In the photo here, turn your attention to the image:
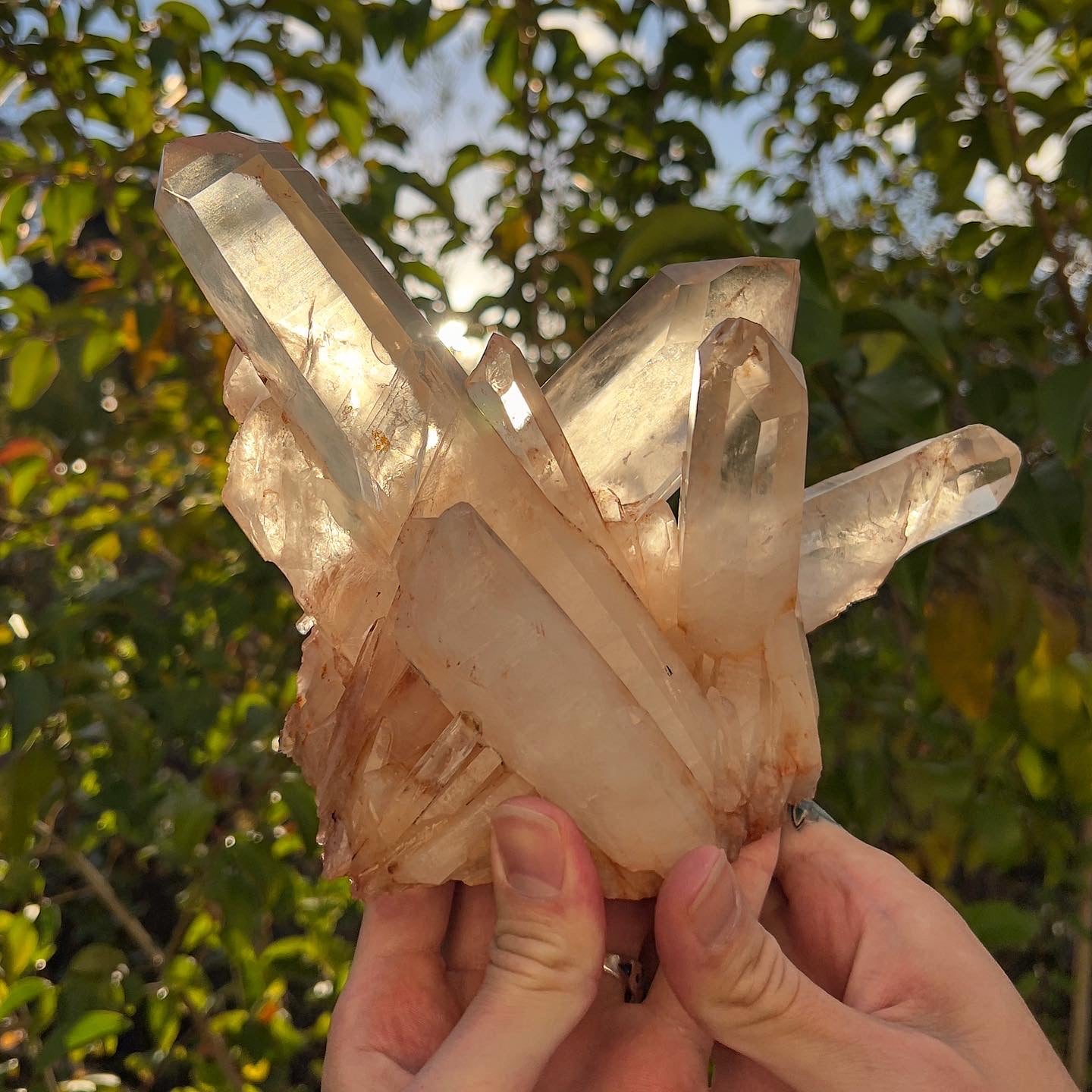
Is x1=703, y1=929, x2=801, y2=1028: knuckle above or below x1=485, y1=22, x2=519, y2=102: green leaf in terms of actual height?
below

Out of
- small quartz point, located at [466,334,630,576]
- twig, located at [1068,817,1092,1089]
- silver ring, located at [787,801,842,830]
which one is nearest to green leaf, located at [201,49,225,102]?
small quartz point, located at [466,334,630,576]

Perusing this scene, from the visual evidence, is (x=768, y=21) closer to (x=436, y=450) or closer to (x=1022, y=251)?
(x=1022, y=251)

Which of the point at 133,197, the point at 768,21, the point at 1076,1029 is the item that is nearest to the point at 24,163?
the point at 133,197

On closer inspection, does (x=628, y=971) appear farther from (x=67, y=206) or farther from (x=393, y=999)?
(x=67, y=206)

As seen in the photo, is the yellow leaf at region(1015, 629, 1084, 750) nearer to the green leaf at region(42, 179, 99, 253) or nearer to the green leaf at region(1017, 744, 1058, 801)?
the green leaf at region(1017, 744, 1058, 801)

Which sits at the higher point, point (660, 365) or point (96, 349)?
point (96, 349)

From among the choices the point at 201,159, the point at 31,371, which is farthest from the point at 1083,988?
the point at 31,371

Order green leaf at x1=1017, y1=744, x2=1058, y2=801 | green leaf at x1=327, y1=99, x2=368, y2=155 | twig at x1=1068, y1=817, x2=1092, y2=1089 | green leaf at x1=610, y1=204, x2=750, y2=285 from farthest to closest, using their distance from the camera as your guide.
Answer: twig at x1=1068, y1=817, x2=1092, y2=1089 → green leaf at x1=327, y1=99, x2=368, y2=155 → green leaf at x1=1017, y1=744, x2=1058, y2=801 → green leaf at x1=610, y1=204, x2=750, y2=285
